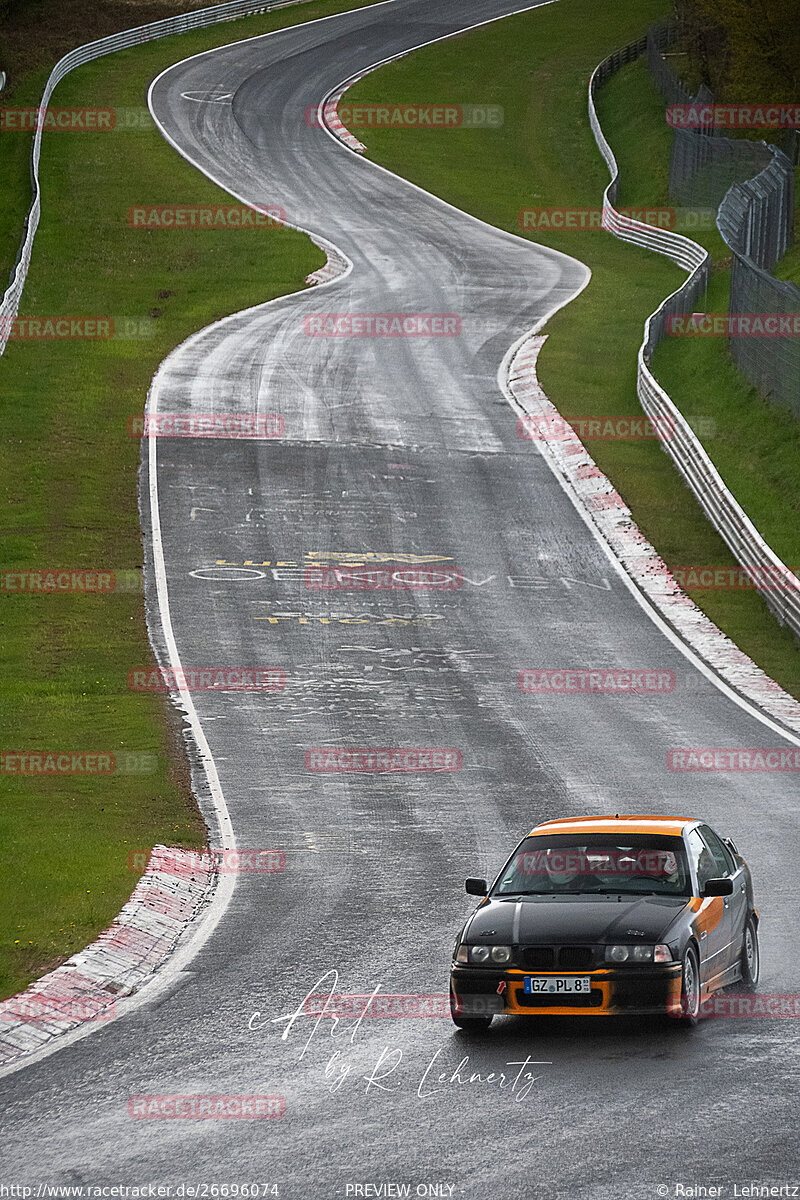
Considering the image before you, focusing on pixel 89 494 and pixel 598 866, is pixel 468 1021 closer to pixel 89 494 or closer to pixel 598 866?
pixel 598 866

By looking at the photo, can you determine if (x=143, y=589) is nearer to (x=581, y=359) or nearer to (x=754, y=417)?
(x=754, y=417)

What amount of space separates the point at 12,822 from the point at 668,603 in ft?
46.0

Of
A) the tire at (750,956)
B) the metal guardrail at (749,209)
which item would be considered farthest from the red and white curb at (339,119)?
the tire at (750,956)

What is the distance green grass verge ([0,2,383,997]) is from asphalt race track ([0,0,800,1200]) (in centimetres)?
97

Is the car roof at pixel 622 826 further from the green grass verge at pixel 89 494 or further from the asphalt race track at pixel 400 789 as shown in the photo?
the green grass verge at pixel 89 494

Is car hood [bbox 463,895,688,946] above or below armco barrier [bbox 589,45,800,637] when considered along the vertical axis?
above

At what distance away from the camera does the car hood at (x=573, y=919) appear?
388 inches

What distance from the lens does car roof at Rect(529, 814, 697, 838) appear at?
11180 millimetres

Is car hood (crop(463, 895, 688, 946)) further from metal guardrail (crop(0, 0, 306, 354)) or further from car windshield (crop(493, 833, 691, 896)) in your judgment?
metal guardrail (crop(0, 0, 306, 354))

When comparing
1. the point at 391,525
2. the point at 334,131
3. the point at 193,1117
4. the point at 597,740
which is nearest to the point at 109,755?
the point at 597,740
